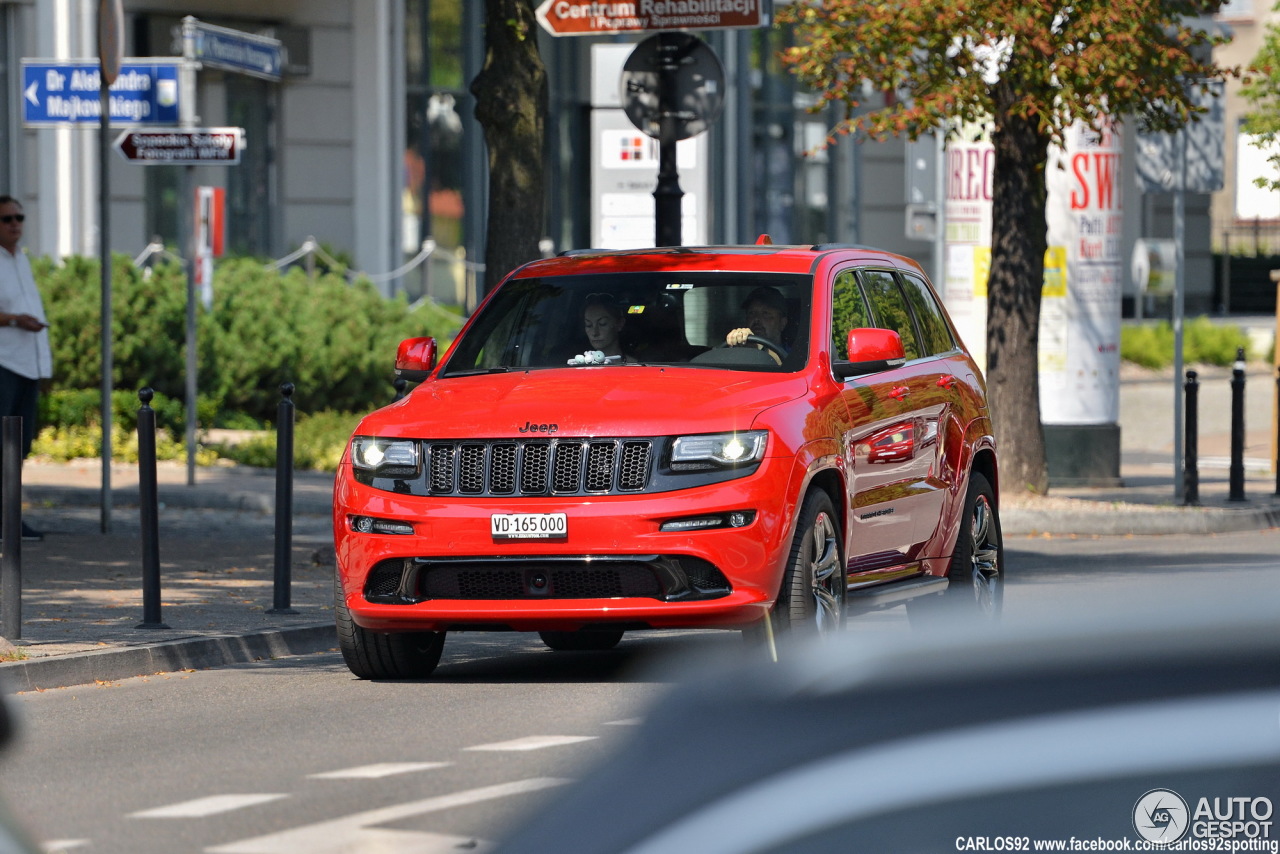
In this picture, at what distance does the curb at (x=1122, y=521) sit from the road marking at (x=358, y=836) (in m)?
11.2

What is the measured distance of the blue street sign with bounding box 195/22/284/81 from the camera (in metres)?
17.0

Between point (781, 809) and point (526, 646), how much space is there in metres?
8.82

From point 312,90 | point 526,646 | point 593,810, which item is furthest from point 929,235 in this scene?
point 593,810

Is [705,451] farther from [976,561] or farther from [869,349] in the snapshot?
[976,561]

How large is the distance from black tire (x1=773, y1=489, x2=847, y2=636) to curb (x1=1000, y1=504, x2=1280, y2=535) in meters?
8.29

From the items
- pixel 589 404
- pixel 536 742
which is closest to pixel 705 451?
pixel 589 404

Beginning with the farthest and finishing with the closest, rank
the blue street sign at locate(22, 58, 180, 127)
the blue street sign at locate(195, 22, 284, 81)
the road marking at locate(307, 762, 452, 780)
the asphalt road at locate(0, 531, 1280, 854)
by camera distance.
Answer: the blue street sign at locate(195, 22, 284, 81)
the blue street sign at locate(22, 58, 180, 127)
the road marking at locate(307, 762, 452, 780)
the asphalt road at locate(0, 531, 1280, 854)

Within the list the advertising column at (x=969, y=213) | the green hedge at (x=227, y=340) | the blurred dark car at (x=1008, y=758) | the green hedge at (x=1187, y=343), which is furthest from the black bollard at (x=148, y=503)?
the green hedge at (x=1187, y=343)

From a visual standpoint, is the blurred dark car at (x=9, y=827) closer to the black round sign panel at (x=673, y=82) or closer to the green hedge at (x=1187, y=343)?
the black round sign panel at (x=673, y=82)

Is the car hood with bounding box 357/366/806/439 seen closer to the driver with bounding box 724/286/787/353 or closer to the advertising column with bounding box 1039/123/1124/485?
the driver with bounding box 724/286/787/353

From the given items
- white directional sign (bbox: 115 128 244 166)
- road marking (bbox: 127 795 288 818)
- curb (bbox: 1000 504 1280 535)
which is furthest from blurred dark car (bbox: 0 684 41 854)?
curb (bbox: 1000 504 1280 535)

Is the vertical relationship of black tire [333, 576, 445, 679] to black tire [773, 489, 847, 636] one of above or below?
below

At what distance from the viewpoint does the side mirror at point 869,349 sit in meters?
8.97

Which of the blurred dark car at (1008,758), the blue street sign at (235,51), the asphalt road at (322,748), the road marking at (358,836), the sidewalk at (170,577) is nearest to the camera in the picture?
the blurred dark car at (1008,758)
